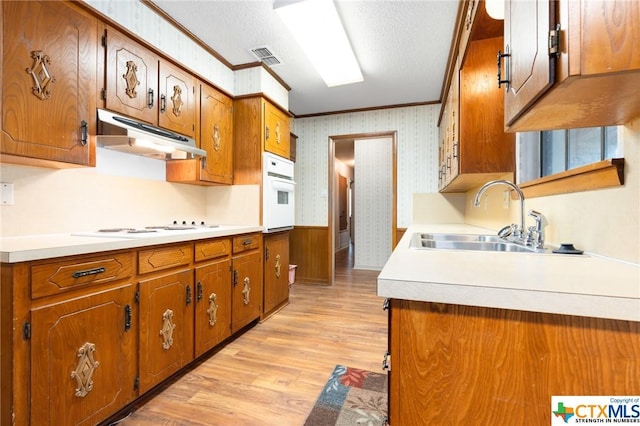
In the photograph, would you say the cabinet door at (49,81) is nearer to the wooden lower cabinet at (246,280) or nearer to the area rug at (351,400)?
the wooden lower cabinet at (246,280)

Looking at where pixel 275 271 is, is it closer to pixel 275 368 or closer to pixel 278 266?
pixel 278 266

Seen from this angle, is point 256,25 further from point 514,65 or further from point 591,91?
point 591,91

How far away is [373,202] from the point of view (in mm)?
5406

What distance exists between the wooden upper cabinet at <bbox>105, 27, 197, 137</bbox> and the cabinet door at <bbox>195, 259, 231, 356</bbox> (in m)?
1.09

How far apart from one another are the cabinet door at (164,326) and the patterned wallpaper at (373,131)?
103 inches

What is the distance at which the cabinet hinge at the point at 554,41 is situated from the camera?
625 mm

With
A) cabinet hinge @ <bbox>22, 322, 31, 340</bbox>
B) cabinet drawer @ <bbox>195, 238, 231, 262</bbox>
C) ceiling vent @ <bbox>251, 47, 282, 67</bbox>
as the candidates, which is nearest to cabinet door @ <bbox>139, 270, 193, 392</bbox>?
cabinet drawer @ <bbox>195, 238, 231, 262</bbox>

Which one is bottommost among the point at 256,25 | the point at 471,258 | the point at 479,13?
the point at 471,258

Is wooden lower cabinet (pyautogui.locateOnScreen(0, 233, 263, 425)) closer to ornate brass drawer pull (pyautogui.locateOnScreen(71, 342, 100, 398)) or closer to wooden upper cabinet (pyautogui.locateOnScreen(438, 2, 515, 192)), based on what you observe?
ornate brass drawer pull (pyautogui.locateOnScreen(71, 342, 100, 398))

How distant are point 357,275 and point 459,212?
6.35ft

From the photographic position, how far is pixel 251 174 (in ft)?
9.09

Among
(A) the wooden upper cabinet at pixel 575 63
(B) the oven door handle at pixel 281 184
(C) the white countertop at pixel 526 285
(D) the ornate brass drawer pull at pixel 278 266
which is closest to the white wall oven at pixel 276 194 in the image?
(B) the oven door handle at pixel 281 184

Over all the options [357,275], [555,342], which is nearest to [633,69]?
[555,342]

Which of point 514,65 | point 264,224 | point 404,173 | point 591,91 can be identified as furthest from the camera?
point 404,173
